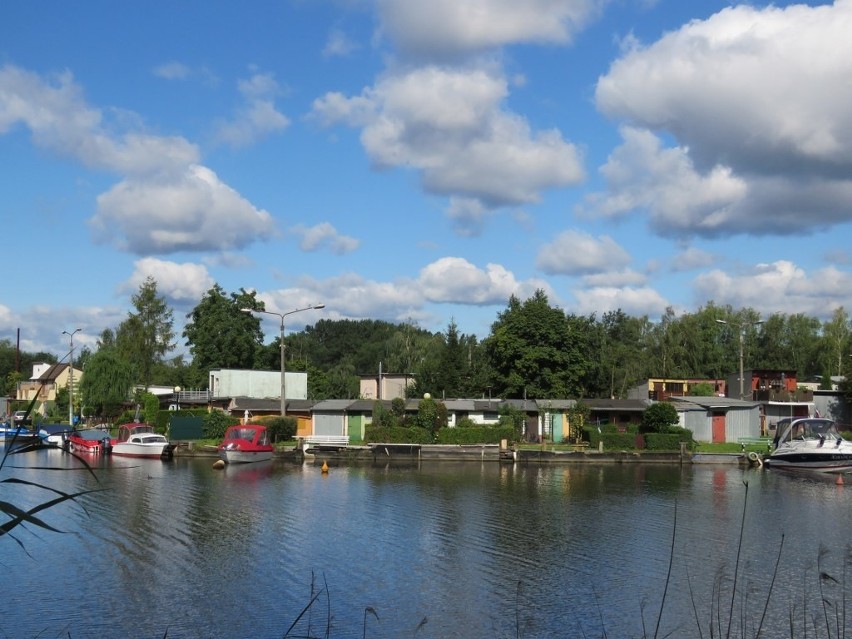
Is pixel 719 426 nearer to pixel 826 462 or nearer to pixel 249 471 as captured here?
pixel 826 462

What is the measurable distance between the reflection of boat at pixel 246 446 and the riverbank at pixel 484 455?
147 centimetres

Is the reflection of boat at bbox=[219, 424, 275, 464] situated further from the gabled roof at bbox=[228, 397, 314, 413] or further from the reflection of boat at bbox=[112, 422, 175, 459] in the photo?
the gabled roof at bbox=[228, 397, 314, 413]

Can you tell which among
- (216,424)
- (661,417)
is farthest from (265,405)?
(661,417)

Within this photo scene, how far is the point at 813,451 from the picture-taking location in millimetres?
50625

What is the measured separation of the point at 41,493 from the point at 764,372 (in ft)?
220

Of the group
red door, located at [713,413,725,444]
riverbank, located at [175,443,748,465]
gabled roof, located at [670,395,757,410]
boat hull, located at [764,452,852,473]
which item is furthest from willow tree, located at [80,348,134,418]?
boat hull, located at [764,452,852,473]

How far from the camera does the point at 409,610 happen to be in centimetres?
1845

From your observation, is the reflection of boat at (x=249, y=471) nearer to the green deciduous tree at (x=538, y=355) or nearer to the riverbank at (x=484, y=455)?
the riverbank at (x=484, y=455)

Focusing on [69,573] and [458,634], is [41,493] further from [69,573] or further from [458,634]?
[458,634]

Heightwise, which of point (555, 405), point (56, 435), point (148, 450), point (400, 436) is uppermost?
point (555, 405)

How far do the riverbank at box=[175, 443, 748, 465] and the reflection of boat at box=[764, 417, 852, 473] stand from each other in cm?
246

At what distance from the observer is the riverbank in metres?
53.2

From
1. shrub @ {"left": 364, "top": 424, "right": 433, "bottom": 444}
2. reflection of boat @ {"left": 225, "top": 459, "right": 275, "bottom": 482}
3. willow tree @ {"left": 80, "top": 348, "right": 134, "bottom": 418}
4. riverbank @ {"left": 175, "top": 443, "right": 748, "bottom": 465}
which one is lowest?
reflection of boat @ {"left": 225, "top": 459, "right": 275, "bottom": 482}

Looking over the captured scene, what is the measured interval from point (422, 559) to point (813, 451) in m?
35.2
